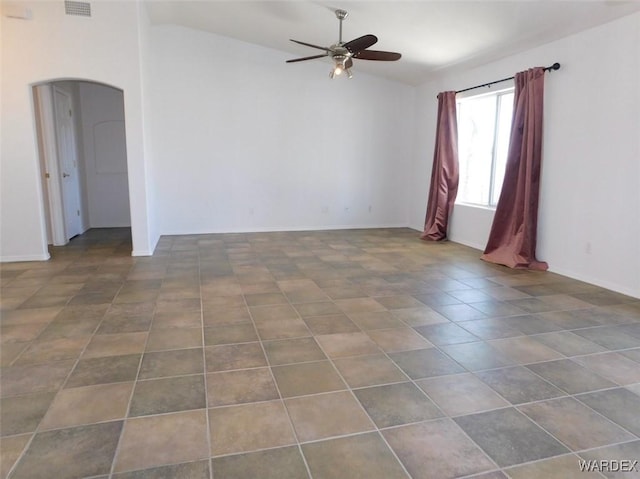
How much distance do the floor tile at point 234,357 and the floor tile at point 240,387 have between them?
7cm

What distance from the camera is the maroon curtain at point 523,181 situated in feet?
16.2

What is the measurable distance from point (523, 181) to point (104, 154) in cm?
683

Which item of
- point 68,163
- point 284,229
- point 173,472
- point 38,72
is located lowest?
point 173,472

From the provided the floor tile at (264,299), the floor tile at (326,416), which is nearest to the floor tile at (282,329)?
the floor tile at (264,299)

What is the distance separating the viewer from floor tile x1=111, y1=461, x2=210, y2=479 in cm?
167

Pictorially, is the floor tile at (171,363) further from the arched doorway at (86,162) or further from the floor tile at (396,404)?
the arched doorway at (86,162)

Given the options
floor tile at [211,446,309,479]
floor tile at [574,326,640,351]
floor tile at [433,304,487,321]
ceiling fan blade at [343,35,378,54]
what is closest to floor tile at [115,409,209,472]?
floor tile at [211,446,309,479]

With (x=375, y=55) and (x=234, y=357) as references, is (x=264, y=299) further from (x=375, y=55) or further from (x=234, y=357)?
(x=375, y=55)

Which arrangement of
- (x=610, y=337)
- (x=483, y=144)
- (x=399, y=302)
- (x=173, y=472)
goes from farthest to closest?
(x=483, y=144)
(x=399, y=302)
(x=610, y=337)
(x=173, y=472)

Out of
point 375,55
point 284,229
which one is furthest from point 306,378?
point 284,229

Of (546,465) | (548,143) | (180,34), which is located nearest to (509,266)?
(548,143)

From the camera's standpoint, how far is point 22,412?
6.75 ft

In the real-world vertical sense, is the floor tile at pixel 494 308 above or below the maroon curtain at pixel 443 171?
below

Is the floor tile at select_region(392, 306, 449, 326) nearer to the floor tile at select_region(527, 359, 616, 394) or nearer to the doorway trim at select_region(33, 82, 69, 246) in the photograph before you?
the floor tile at select_region(527, 359, 616, 394)
